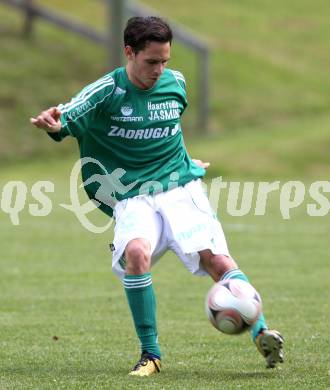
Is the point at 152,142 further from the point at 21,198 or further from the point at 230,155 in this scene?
the point at 230,155

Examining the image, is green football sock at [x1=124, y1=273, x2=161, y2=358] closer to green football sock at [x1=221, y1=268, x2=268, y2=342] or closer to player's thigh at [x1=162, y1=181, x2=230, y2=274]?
player's thigh at [x1=162, y1=181, x2=230, y2=274]

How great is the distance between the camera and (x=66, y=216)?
59.1ft

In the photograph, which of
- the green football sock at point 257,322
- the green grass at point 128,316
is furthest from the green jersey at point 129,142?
the green grass at point 128,316

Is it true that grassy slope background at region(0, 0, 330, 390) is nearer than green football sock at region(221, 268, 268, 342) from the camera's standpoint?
No

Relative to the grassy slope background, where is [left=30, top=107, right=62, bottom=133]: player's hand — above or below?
above

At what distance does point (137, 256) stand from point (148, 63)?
1.15m

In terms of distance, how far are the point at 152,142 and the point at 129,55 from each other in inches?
21.9

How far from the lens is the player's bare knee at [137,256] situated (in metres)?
6.48

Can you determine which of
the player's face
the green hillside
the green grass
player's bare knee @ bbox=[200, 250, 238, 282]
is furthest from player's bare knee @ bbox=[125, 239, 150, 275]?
the green hillside

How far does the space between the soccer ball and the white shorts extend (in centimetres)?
41

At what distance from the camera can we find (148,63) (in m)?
6.62

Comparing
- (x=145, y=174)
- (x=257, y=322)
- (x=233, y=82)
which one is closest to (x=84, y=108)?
(x=145, y=174)

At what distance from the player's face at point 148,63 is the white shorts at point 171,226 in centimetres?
70

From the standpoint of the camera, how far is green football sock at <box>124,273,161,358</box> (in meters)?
6.57
